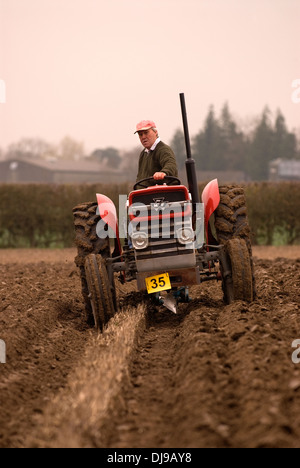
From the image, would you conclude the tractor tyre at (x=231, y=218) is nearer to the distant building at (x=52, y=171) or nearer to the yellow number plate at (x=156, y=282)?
the yellow number plate at (x=156, y=282)

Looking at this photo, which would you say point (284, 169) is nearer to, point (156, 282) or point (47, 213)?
point (47, 213)

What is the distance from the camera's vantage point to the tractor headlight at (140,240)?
317 inches

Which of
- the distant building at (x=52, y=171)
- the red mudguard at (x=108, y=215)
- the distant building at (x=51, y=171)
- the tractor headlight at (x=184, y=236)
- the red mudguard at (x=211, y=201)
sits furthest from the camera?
the distant building at (x=51, y=171)

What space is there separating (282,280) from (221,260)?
359cm

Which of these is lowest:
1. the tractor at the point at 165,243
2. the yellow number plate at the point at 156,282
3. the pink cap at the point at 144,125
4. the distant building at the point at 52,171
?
the distant building at the point at 52,171

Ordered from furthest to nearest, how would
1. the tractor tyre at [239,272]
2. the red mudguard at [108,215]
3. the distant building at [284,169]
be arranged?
1. the distant building at [284,169]
2. the red mudguard at [108,215]
3. the tractor tyre at [239,272]

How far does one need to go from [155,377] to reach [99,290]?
238 cm

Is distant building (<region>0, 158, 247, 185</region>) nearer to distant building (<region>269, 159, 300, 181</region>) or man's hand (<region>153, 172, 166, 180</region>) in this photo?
distant building (<region>269, 159, 300, 181</region>)

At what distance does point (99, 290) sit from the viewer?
26.5 feet

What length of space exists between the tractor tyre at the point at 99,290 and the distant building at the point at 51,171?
7025 centimetres

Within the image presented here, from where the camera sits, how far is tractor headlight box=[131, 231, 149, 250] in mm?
8047

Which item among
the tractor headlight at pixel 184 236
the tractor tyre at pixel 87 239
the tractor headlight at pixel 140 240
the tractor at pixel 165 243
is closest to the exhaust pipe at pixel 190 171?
the tractor at pixel 165 243

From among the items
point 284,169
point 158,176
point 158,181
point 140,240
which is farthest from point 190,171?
point 284,169

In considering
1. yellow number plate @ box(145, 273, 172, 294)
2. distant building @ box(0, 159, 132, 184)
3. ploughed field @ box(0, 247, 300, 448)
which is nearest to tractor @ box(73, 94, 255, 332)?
yellow number plate @ box(145, 273, 172, 294)
